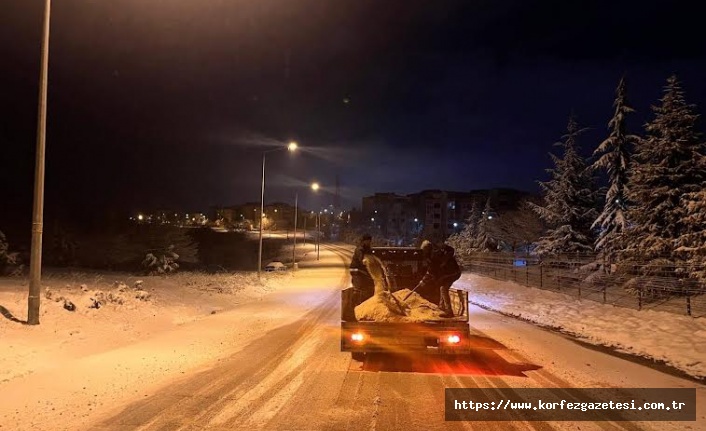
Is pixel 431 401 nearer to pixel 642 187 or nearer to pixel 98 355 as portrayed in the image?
pixel 98 355

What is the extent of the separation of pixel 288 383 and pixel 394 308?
2.53 metres

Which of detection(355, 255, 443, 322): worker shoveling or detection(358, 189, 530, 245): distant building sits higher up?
detection(358, 189, 530, 245): distant building

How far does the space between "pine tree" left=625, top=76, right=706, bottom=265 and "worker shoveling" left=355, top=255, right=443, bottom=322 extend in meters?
17.1

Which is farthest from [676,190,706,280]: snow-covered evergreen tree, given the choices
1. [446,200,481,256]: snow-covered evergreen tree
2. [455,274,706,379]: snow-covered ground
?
[446,200,481,256]: snow-covered evergreen tree

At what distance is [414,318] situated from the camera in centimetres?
976

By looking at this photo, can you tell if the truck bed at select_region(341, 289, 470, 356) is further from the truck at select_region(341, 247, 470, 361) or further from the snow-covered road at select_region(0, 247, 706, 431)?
the snow-covered road at select_region(0, 247, 706, 431)

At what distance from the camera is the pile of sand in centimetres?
983

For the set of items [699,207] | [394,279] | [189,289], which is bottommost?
[189,289]

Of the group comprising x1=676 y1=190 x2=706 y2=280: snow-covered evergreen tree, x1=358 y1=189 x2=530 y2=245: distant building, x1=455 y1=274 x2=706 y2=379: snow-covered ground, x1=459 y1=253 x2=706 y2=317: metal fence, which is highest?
x1=358 y1=189 x2=530 y2=245: distant building

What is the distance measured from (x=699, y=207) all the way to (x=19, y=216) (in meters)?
64.5

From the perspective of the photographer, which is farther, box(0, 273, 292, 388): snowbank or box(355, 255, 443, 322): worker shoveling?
box(355, 255, 443, 322): worker shoveling

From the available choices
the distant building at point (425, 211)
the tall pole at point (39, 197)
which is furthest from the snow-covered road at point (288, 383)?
the distant building at point (425, 211)

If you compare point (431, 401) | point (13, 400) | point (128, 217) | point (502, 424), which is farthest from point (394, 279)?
point (128, 217)

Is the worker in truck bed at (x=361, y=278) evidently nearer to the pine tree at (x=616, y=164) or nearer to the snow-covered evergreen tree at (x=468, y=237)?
the pine tree at (x=616, y=164)
